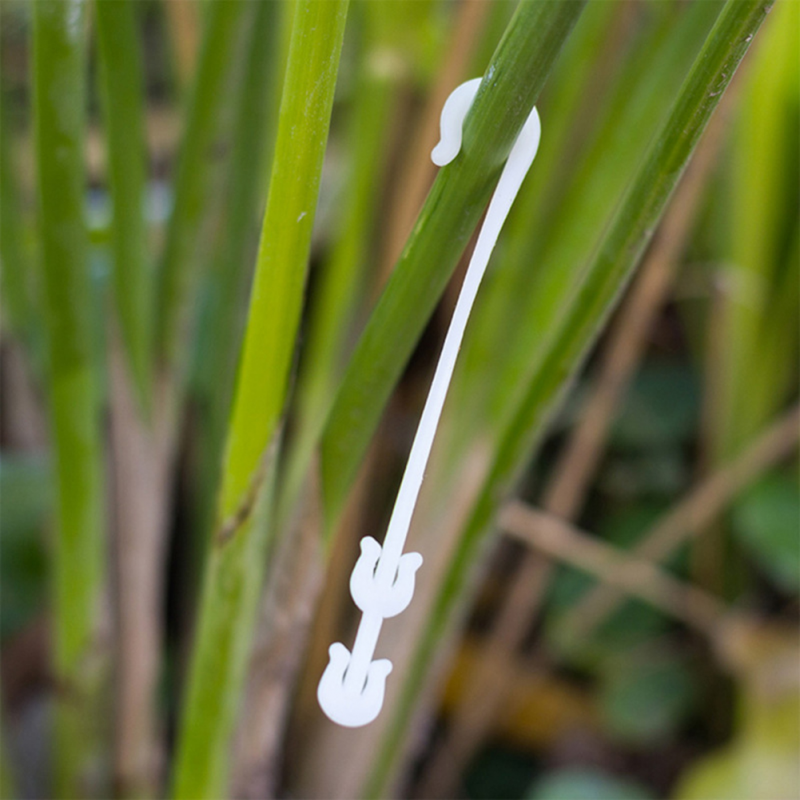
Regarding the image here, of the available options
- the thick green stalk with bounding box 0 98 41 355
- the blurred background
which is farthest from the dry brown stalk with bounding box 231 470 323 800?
the thick green stalk with bounding box 0 98 41 355

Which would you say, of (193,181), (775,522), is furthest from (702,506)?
(193,181)

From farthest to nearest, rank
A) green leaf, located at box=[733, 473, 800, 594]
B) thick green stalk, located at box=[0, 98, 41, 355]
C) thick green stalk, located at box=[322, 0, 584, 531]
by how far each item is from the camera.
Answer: green leaf, located at box=[733, 473, 800, 594] < thick green stalk, located at box=[0, 98, 41, 355] < thick green stalk, located at box=[322, 0, 584, 531]

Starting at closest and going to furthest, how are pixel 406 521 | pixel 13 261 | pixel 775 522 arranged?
pixel 406 521 < pixel 13 261 < pixel 775 522

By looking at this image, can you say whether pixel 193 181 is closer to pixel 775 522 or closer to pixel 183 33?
pixel 183 33

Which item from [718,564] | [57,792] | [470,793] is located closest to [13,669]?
[57,792]

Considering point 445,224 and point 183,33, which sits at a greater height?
point 183,33

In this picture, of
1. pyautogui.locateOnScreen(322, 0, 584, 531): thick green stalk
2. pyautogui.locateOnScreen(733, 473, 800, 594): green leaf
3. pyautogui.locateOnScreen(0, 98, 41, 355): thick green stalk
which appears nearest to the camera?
pyautogui.locateOnScreen(322, 0, 584, 531): thick green stalk

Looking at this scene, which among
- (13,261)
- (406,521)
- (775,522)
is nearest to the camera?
(406,521)

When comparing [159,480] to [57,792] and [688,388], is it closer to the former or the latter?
[57,792]

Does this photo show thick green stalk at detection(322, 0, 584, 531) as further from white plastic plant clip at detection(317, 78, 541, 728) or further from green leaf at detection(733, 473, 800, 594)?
green leaf at detection(733, 473, 800, 594)
